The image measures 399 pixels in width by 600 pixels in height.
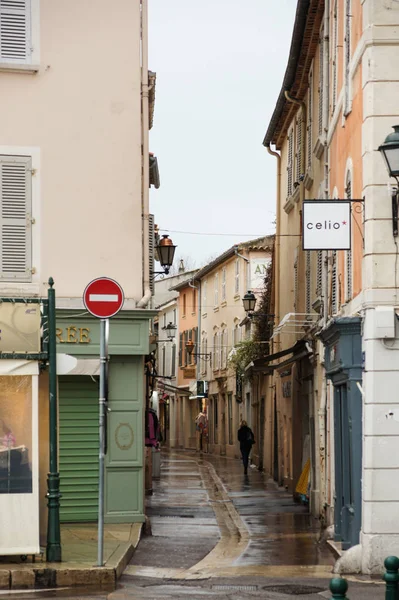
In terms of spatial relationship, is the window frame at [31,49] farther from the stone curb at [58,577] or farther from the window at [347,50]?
the stone curb at [58,577]

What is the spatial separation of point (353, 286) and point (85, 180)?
475 centimetres

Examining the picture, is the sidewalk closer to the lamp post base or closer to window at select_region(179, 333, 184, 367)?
the lamp post base

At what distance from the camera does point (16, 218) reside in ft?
57.1

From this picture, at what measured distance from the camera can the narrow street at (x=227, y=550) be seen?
12305mm

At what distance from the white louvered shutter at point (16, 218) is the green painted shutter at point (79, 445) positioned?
189cm

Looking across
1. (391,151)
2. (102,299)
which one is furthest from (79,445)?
(391,151)

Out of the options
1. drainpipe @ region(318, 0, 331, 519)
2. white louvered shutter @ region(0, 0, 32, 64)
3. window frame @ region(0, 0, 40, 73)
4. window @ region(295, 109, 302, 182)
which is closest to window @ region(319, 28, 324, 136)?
drainpipe @ region(318, 0, 331, 519)

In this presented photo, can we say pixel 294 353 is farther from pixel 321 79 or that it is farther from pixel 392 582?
pixel 392 582

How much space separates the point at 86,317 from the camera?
17.4 m

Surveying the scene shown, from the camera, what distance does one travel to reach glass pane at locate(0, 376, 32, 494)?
43.7ft

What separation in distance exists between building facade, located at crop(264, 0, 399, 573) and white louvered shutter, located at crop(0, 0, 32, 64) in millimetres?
4721

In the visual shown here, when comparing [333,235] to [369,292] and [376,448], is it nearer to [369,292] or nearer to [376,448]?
[369,292]

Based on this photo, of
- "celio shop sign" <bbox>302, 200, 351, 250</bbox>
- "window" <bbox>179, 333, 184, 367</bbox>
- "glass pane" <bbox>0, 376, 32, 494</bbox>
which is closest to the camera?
"glass pane" <bbox>0, 376, 32, 494</bbox>

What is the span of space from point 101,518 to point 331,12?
31.7 ft
